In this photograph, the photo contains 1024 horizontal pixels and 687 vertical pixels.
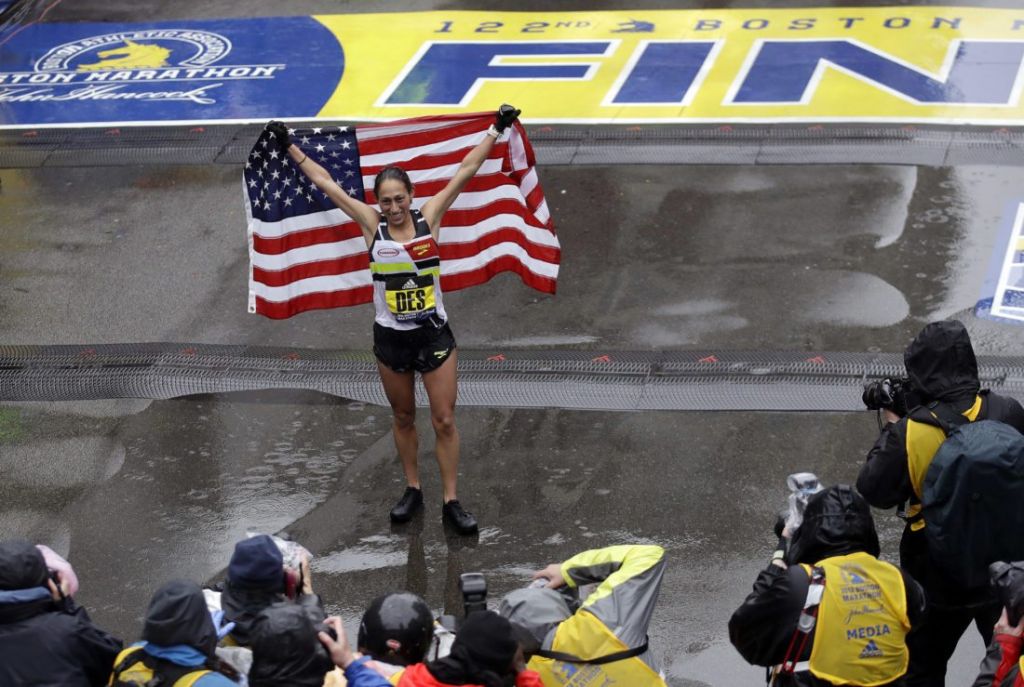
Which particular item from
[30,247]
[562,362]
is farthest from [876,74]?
[30,247]

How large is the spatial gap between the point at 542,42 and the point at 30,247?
578 cm

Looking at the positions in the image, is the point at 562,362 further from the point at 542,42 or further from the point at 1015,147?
the point at 542,42

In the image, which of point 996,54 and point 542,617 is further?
point 996,54

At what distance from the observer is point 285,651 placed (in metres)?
4.16

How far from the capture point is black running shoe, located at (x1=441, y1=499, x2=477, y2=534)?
23.2 feet

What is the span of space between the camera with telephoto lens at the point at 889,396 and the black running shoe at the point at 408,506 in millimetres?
2692

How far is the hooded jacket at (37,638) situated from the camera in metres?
4.56

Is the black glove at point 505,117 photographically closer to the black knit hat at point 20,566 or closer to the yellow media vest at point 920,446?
the yellow media vest at point 920,446

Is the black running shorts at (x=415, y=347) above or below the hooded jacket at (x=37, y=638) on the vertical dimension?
below

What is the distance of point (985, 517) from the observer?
4.96 metres

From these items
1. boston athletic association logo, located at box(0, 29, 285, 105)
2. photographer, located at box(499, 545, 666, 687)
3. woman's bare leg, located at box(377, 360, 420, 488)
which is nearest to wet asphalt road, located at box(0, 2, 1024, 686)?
woman's bare leg, located at box(377, 360, 420, 488)

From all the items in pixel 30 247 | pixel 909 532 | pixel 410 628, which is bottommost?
pixel 30 247

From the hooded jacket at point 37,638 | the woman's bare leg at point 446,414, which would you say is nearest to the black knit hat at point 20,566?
the hooded jacket at point 37,638

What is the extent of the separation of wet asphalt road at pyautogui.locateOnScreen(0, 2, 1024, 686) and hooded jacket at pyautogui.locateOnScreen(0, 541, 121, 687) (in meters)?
1.88
